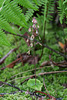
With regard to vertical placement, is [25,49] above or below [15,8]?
below

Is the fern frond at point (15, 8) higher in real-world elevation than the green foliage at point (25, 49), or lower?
higher

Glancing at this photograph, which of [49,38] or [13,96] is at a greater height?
[49,38]

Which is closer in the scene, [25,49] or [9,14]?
[9,14]

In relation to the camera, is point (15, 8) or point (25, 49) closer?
point (15, 8)

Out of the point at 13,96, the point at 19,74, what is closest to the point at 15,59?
the point at 19,74

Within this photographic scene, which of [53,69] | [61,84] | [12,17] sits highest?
[12,17]

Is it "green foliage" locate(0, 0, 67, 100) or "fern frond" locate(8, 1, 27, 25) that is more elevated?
"fern frond" locate(8, 1, 27, 25)

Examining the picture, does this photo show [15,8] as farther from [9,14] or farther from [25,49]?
[25,49]

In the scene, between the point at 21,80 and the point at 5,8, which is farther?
the point at 21,80

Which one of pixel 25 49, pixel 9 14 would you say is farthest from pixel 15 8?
pixel 25 49

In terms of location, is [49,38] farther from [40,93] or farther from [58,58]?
[40,93]

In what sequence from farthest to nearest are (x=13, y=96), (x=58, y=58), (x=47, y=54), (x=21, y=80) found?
1. (x=47, y=54)
2. (x=58, y=58)
3. (x=21, y=80)
4. (x=13, y=96)
